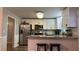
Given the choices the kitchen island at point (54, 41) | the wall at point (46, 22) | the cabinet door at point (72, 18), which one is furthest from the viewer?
the wall at point (46, 22)

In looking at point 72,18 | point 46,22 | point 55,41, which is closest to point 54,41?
point 55,41

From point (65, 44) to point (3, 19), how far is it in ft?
8.81

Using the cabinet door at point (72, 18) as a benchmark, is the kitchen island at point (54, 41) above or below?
below

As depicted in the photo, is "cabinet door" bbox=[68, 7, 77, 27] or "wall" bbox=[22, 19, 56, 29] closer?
"cabinet door" bbox=[68, 7, 77, 27]

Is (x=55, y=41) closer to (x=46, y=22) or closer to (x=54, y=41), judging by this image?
(x=54, y=41)

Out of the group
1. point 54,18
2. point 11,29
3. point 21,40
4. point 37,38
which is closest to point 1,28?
point 37,38

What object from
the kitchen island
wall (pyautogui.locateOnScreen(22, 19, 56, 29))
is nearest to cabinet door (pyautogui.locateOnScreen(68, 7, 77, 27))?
the kitchen island

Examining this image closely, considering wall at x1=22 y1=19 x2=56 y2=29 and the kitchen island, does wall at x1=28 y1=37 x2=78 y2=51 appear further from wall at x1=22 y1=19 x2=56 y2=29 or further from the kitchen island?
wall at x1=22 y1=19 x2=56 y2=29

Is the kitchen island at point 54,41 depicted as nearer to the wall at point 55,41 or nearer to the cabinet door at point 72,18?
the wall at point 55,41

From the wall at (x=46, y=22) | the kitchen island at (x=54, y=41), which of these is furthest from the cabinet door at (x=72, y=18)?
the wall at (x=46, y=22)

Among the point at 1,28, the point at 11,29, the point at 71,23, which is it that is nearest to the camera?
the point at 71,23

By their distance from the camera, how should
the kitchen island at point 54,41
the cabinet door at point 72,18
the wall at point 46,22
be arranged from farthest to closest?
1. the wall at point 46,22
2. the kitchen island at point 54,41
3. the cabinet door at point 72,18
